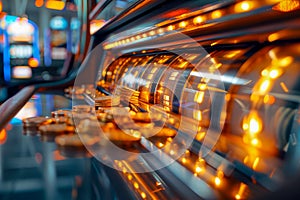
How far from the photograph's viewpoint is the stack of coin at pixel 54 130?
1077 millimetres

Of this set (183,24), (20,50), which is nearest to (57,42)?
(20,50)

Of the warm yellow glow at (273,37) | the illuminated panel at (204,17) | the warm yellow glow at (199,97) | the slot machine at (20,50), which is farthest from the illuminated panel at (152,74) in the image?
the slot machine at (20,50)

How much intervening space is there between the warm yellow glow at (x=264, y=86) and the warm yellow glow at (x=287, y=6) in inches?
6.6

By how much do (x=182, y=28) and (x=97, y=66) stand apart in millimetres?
2081

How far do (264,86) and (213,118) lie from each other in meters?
0.19

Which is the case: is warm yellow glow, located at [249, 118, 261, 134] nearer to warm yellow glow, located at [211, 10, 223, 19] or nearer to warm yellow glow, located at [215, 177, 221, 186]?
warm yellow glow, located at [215, 177, 221, 186]

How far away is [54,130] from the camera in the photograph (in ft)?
3.59

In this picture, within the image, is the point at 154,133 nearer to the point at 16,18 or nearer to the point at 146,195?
the point at 146,195

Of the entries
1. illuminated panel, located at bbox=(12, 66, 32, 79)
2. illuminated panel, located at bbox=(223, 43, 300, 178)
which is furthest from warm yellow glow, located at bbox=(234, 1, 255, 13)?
illuminated panel, located at bbox=(12, 66, 32, 79)

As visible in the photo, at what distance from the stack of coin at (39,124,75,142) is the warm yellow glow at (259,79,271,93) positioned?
607 millimetres

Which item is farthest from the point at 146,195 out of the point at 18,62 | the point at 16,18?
the point at 16,18

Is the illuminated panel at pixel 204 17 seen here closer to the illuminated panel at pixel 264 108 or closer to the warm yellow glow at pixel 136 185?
the illuminated panel at pixel 264 108

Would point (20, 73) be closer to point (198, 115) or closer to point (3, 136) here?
point (3, 136)

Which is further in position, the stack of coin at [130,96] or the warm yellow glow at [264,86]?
the stack of coin at [130,96]
